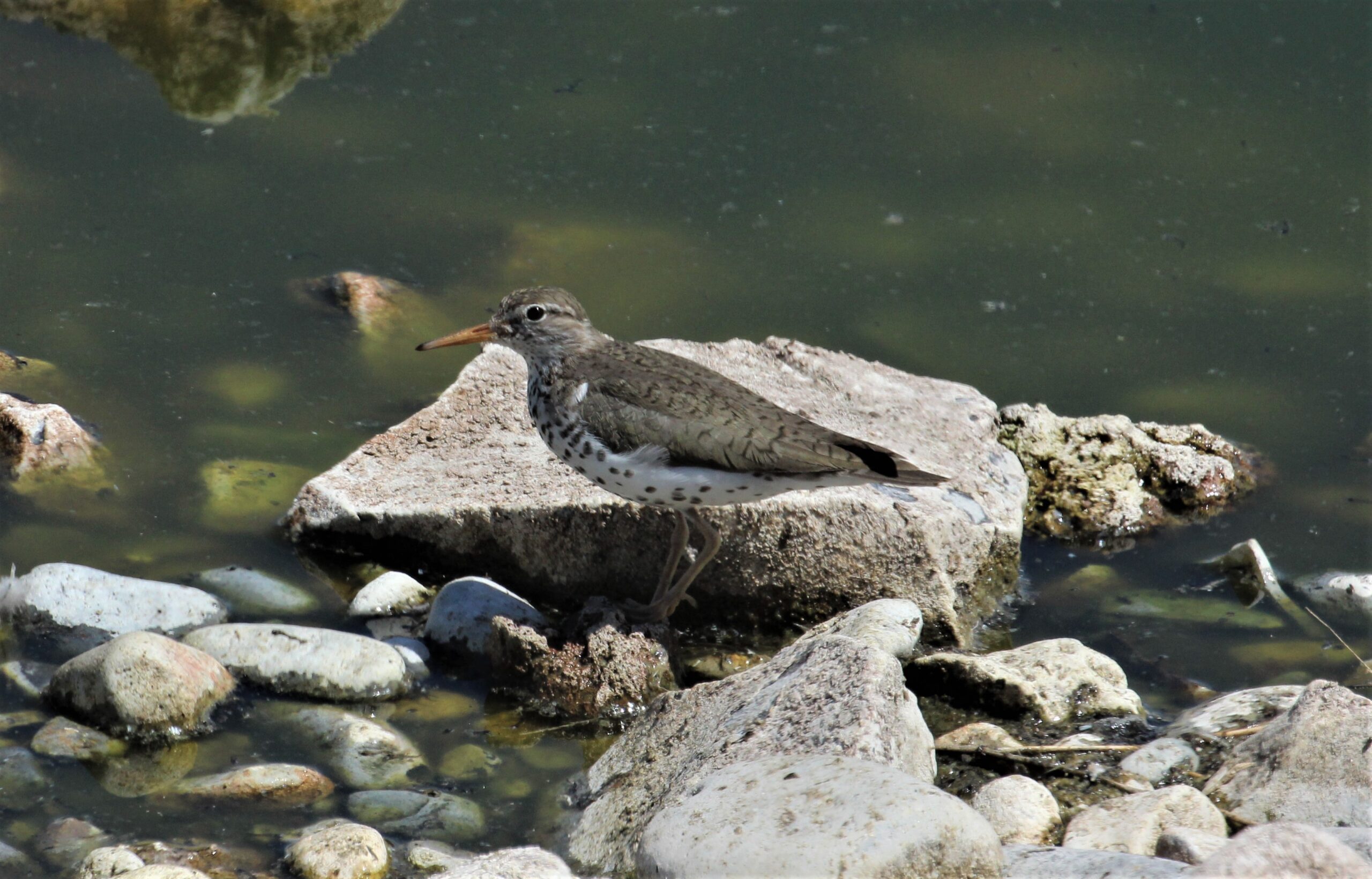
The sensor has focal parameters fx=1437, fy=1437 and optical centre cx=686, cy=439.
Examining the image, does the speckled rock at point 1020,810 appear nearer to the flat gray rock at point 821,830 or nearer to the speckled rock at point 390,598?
the flat gray rock at point 821,830

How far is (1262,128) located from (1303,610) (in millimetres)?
5266

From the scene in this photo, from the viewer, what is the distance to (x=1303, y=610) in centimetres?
674

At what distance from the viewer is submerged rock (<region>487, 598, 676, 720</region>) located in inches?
223

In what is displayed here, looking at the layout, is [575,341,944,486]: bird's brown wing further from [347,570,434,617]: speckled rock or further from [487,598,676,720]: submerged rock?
[347,570,434,617]: speckled rock

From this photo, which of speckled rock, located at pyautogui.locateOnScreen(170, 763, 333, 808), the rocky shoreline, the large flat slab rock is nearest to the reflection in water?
the rocky shoreline

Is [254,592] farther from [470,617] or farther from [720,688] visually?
[720,688]

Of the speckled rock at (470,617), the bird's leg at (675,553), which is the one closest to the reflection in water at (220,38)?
the speckled rock at (470,617)

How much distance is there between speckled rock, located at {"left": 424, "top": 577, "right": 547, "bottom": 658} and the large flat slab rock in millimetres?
323

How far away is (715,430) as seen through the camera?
5617 millimetres

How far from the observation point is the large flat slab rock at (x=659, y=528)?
614cm

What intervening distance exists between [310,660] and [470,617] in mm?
677

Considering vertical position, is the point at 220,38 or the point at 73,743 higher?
the point at 220,38

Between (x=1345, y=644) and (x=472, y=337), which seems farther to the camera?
(x=1345, y=644)

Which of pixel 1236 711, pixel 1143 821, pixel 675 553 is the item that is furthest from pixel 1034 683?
pixel 675 553
